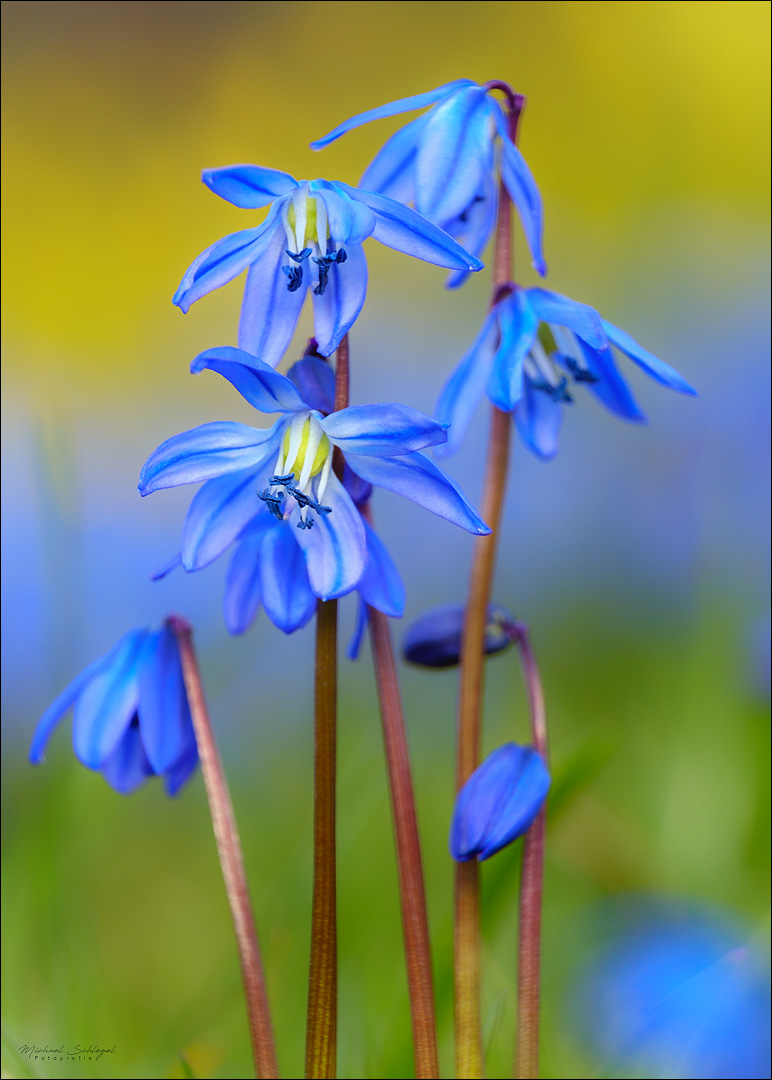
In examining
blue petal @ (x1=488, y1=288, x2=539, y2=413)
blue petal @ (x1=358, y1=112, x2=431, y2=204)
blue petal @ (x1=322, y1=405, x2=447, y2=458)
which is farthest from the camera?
blue petal @ (x1=358, y1=112, x2=431, y2=204)

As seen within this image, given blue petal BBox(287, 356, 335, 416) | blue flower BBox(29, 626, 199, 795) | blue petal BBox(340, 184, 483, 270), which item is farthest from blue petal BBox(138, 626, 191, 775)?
blue petal BBox(340, 184, 483, 270)

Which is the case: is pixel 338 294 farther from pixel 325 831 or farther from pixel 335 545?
pixel 325 831

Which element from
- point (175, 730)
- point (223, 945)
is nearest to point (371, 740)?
point (223, 945)

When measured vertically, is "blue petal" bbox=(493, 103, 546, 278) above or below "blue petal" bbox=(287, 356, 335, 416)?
above

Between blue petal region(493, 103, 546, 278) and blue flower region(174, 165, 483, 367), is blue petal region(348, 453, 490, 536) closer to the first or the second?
blue flower region(174, 165, 483, 367)

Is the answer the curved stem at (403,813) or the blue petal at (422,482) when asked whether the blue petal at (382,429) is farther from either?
the curved stem at (403,813)

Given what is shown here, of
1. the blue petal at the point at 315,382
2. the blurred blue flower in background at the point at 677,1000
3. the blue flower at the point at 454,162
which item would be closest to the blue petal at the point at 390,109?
the blue flower at the point at 454,162
